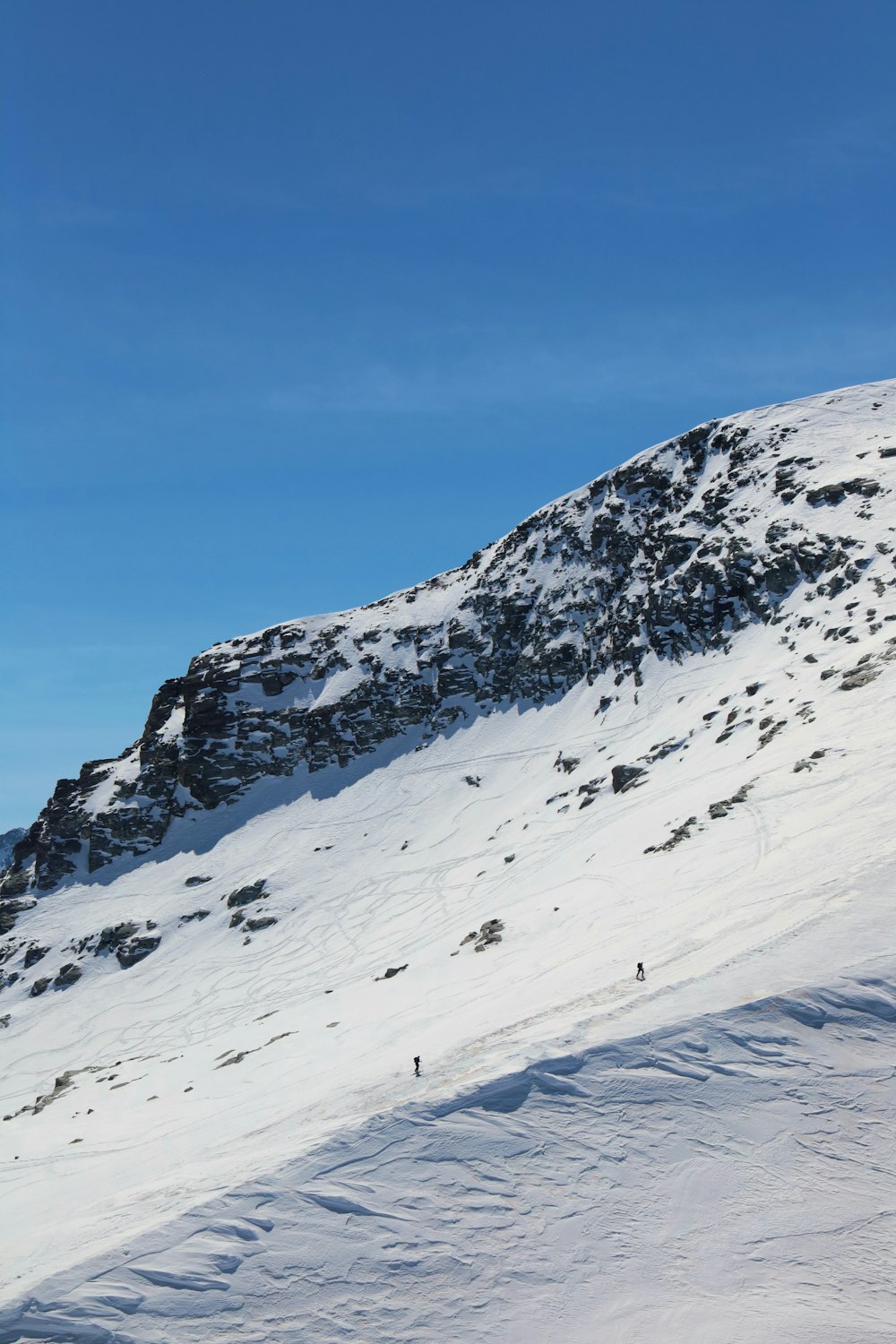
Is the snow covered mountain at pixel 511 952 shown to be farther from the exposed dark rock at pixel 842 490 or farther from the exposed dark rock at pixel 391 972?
the exposed dark rock at pixel 391 972

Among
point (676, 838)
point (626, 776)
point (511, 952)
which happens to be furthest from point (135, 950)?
point (676, 838)

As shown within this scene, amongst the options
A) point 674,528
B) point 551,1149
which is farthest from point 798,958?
point 674,528

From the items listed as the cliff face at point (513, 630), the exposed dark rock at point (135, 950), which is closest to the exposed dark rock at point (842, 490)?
the cliff face at point (513, 630)

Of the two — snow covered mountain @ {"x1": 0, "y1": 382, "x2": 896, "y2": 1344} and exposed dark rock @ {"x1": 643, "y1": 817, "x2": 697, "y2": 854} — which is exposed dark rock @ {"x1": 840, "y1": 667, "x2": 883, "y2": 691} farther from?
exposed dark rock @ {"x1": 643, "y1": 817, "x2": 697, "y2": 854}

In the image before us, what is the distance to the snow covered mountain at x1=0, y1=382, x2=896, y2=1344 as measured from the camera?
18.1 metres

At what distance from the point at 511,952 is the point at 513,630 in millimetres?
53007

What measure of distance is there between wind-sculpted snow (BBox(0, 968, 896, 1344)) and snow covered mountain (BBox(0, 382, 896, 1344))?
74mm

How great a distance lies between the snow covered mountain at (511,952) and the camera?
1808 centimetres

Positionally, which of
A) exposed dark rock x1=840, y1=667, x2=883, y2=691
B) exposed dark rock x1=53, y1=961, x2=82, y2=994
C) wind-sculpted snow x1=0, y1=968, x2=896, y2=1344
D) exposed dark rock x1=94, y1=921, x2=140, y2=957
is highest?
exposed dark rock x1=840, y1=667, x2=883, y2=691

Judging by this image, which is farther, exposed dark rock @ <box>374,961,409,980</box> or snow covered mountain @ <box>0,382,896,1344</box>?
exposed dark rock @ <box>374,961,409,980</box>

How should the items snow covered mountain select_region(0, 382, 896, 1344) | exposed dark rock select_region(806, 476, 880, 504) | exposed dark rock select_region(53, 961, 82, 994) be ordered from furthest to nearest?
exposed dark rock select_region(53, 961, 82, 994), exposed dark rock select_region(806, 476, 880, 504), snow covered mountain select_region(0, 382, 896, 1344)

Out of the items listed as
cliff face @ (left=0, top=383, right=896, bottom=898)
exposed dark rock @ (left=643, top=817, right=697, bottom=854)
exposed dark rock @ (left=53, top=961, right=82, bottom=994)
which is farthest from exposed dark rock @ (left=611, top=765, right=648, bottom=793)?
exposed dark rock @ (left=53, top=961, right=82, bottom=994)

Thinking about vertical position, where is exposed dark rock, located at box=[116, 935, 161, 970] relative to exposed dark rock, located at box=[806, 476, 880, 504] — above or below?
below

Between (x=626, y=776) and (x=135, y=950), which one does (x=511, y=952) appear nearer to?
(x=626, y=776)
